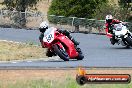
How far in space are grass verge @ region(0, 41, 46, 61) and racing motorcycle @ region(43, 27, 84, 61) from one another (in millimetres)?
2468

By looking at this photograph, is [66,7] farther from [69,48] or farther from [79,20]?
[69,48]

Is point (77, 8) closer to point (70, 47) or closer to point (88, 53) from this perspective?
point (88, 53)

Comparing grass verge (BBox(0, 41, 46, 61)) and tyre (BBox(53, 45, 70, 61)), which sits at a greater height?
tyre (BBox(53, 45, 70, 61))

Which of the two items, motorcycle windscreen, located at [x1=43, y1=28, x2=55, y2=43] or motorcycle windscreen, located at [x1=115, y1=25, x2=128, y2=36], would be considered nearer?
motorcycle windscreen, located at [x1=43, y1=28, x2=55, y2=43]

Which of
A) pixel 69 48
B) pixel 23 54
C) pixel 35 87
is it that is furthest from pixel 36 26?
pixel 35 87

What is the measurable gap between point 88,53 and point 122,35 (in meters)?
2.57

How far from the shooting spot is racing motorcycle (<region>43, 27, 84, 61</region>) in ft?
68.2

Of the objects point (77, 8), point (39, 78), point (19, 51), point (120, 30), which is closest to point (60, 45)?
point (19, 51)

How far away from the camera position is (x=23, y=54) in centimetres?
2500

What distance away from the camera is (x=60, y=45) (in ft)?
69.3

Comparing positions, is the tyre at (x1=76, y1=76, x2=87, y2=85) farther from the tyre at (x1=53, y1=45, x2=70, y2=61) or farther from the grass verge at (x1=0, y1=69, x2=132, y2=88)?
the tyre at (x1=53, y1=45, x2=70, y2=61)

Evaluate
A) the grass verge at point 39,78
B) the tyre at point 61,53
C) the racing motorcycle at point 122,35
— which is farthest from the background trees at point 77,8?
the grass verge at point 39,78

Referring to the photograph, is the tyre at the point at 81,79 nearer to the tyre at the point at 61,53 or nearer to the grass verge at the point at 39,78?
the grass verge at the point at 39,78

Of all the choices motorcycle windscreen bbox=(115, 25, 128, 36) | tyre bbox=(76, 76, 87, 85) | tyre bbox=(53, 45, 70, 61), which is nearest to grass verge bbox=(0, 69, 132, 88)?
tyre bbox=(76, 76, 87, 85)
